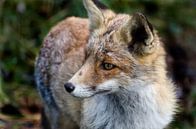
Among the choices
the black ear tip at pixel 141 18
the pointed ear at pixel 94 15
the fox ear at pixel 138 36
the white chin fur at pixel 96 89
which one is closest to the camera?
the black ear tip at pixel 141 18

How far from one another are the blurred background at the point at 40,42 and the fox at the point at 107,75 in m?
1.80

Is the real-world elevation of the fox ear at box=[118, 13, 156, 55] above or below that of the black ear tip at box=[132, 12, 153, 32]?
below

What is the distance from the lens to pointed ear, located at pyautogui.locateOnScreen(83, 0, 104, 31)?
806 centimetres

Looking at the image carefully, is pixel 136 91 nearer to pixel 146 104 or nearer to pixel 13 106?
pixel 146 104

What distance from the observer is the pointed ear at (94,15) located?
8.06 metres

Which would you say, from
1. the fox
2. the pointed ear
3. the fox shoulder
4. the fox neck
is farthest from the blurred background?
the pointed ear

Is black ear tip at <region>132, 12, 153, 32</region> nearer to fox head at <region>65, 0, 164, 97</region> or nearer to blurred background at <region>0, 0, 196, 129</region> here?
fox head at <region>65, 0, 164, 97</region>

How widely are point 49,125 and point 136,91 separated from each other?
2620 mm

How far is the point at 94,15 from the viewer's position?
8.12 metres

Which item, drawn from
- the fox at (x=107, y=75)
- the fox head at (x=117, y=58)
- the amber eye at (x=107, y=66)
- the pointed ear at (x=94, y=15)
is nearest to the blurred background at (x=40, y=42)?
the fox at (x=107, y=75)

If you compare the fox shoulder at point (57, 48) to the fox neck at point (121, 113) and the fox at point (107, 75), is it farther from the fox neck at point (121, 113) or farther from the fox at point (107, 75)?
the fox neck at point (121, 113)

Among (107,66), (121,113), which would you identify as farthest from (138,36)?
(121,113)

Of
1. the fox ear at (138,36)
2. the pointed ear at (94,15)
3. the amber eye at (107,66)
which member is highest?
the pointed ear at (94,15)

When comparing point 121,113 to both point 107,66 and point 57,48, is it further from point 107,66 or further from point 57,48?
point 57,48
